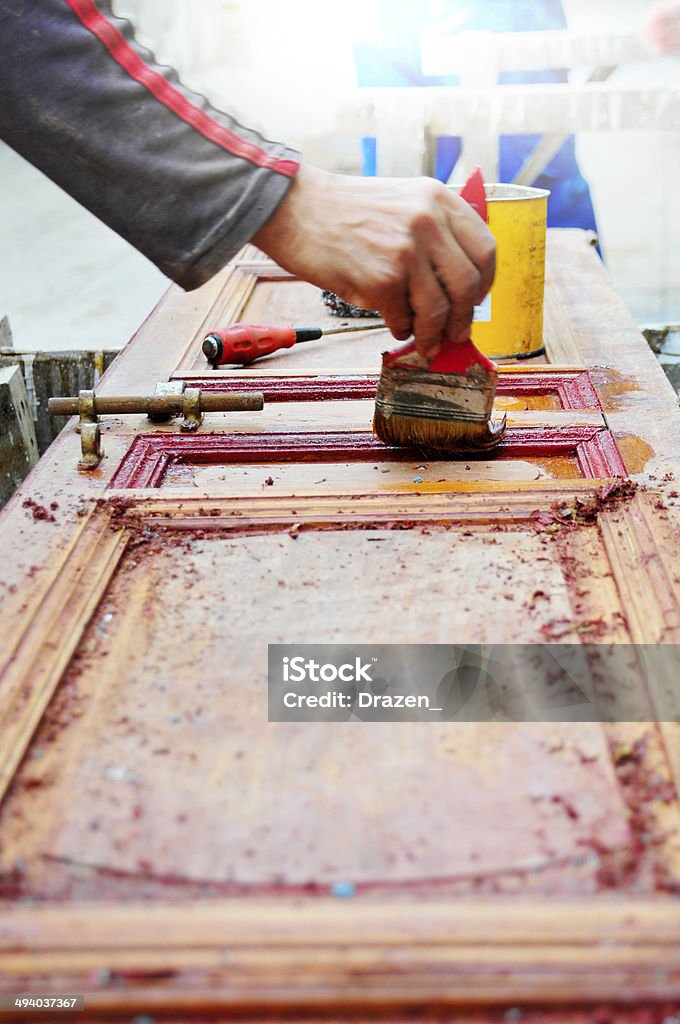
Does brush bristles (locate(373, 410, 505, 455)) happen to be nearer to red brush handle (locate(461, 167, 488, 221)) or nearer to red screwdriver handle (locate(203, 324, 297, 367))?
red brush handle (locate(461, 167, 488, 221))

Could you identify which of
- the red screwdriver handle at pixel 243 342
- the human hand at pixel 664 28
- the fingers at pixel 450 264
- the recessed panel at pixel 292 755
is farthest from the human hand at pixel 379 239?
the human hand at pixel 664 28

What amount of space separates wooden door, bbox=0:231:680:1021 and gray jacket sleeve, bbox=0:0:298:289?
440 millimetres

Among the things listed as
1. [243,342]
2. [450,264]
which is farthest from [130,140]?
[243,342]

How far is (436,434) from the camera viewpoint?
1.67 m

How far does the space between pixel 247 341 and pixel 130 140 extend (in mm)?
1004

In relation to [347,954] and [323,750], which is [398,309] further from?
[347,954]

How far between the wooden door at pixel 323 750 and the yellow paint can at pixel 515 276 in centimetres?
51

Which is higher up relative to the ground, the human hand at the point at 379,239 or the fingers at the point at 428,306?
the human hand at the point at 379,239

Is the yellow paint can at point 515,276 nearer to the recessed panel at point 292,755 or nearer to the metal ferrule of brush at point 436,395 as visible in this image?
the metal ferrule of brush at point 436,395

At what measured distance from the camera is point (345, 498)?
154 centimetres

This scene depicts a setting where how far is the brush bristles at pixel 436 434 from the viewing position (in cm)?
166

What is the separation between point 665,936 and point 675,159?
10106 millimetres

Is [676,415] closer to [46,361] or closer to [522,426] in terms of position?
[522,426]

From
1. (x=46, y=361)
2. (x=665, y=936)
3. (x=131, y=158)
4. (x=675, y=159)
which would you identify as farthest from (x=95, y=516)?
(x=675, y=159)
